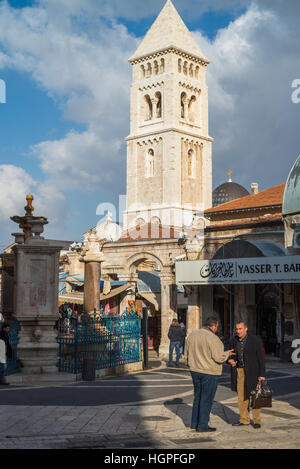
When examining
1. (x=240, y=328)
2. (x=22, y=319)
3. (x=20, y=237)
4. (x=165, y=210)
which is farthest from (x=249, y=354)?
(x=165, y=210)

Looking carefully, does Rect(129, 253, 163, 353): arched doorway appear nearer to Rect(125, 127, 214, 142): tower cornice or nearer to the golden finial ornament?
the golden finial ornament

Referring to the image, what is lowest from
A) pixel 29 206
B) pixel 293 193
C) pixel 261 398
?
pixel 261 398

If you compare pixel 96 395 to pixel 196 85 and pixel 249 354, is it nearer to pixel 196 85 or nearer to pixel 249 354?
pixel 249 354

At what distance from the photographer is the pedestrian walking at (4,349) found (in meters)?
14.6

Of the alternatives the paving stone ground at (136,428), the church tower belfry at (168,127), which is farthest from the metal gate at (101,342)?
the church tower belfry at (168,127)

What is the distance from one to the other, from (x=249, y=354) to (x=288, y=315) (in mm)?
15195

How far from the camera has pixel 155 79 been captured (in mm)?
68750

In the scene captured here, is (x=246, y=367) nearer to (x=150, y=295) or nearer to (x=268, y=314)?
(x=268, y=314)

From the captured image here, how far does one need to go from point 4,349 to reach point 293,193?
34.0 feet

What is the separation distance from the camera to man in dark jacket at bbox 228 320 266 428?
947 cm

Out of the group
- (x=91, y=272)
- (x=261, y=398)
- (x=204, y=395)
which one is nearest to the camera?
(x=204, y=395)

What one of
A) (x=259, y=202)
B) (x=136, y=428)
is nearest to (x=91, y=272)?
(x=136, y=428)

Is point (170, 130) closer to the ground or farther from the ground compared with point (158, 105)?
closer to the ground

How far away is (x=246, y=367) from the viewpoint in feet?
31.2
